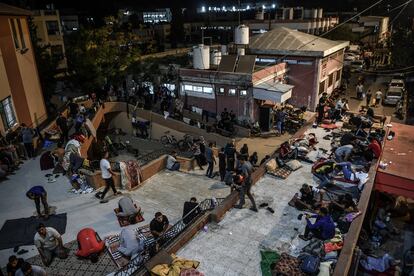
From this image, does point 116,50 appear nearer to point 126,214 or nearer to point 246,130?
point 246,130

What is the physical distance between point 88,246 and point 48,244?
1024 millimetres

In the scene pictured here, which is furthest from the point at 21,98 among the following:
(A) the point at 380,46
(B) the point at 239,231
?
(A) the point at 380,46

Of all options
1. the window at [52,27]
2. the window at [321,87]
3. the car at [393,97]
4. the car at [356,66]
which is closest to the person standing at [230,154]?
the window at [321,87]

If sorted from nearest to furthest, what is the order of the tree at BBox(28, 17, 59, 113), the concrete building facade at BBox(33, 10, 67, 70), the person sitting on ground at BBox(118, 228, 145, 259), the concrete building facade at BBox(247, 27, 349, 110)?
1. the person sitting on ground at BBox(118, 228, 145, 259)
2. the concrete building facade at BBox(247, 27, 349, 110)
3. the tree at BBox(28, 17, 59, 113)
4. the concrete building facade at BBox(33, 10, 67, 70)

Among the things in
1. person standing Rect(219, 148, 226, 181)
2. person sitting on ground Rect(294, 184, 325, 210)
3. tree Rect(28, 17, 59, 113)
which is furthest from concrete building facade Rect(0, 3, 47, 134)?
person sitting on ground Rect(294, 184, 325, 210)

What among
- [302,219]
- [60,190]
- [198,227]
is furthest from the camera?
[60,190]

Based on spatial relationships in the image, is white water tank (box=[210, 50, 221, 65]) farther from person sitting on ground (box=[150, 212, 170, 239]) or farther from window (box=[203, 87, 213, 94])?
person sitting on ground (box=[150, 212, 170, 239])

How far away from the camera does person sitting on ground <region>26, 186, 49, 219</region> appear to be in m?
10.5

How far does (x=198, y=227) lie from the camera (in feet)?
33.2

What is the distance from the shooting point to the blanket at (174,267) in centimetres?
801

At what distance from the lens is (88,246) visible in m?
9.11

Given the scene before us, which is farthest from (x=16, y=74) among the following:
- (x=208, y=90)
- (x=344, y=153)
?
(x=344, y=153)

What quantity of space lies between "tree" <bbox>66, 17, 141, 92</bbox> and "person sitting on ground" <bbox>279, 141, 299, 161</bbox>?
19.8 m

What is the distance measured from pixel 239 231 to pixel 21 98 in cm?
1520
